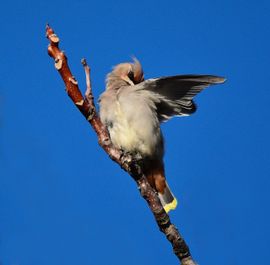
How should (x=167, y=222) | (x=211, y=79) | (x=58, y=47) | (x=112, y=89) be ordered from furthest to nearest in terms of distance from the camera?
(x=112, y=89)
(x=211, y=79)
(x=167, y=222)
(x=58, y=47)

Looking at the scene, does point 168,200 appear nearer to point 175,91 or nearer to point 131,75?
point 175,91

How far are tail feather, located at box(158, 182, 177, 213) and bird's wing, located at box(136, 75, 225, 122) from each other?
0.88m

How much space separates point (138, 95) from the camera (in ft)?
21.7

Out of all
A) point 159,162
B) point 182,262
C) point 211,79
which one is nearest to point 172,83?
point 211,79

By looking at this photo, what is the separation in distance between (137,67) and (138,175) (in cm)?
267

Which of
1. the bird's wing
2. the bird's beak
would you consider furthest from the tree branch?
the bird's beak

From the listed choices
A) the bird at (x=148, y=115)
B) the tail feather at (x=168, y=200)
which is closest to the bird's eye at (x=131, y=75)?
the bird at (x=148, y=115)

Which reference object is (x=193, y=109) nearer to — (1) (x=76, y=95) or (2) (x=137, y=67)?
(2) (x=137, y=67)

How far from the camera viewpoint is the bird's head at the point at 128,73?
7.44 metres

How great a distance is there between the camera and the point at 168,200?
694 cm

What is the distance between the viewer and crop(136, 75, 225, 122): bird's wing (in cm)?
584

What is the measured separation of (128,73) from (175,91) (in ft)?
4.23

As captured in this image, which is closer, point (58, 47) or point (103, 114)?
point (58, 47)

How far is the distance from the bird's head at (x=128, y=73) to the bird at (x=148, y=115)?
1.52ft
